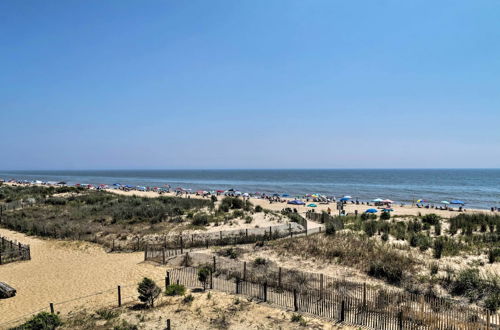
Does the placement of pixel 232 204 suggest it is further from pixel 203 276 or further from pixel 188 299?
pixel 188 299

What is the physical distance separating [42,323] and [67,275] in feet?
26.2

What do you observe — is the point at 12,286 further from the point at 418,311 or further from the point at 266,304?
the point at 418,311

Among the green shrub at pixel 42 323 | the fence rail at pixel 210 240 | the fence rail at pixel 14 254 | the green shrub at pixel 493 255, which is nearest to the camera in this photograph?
the green shrub at pixel 42 323

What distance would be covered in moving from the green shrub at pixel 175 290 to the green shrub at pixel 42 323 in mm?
4236

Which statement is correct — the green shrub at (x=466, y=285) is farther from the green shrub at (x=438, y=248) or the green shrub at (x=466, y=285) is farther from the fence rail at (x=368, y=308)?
the green shrub at (x=438, y=248)

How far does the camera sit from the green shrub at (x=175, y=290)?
1413cm

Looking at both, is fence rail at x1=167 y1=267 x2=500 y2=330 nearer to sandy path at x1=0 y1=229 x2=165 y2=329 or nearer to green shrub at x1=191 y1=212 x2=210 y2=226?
sandy path at x1=0 y1=229 x2=165 y2=329

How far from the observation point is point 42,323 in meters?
10.6

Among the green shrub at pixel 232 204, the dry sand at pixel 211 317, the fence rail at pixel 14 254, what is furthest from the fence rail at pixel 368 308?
the green shrub at pixel 232 204

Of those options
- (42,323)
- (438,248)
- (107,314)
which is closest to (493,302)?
(438,248)

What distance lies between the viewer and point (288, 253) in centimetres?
2056

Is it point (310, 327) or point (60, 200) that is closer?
point (310, 327)

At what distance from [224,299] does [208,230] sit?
1487 centimetres

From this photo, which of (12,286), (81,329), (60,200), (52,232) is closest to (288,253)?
(81,329)
